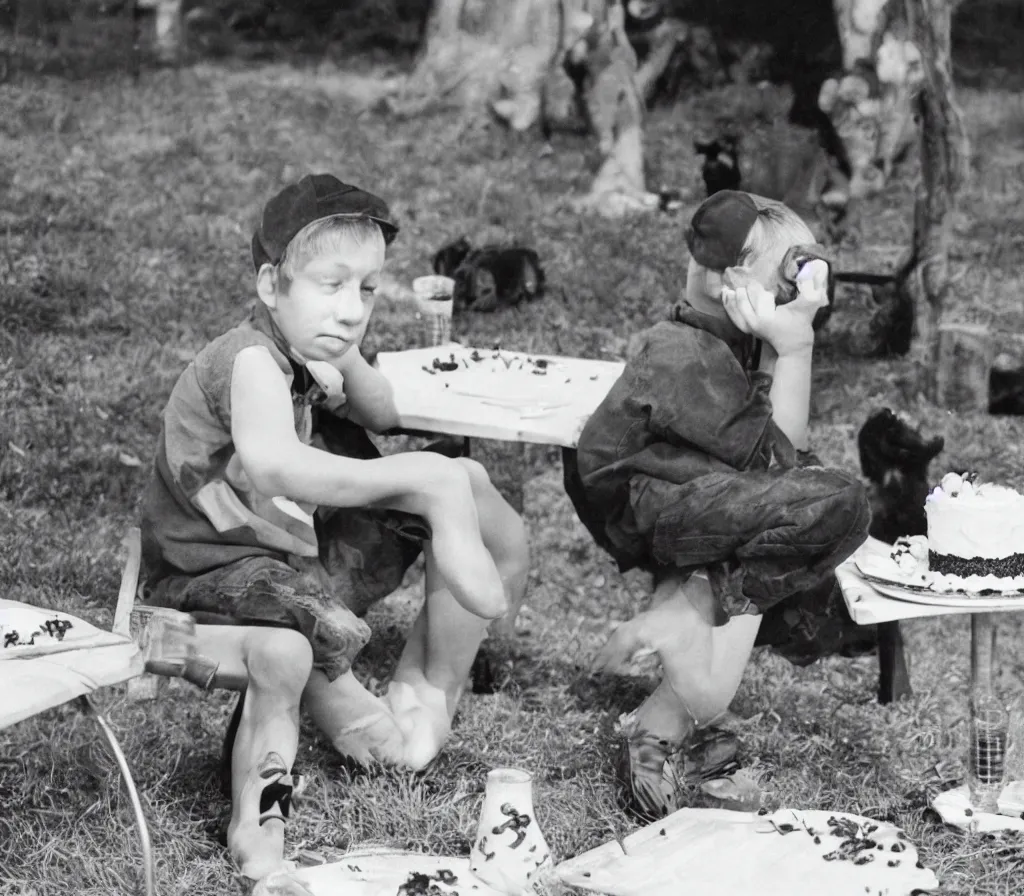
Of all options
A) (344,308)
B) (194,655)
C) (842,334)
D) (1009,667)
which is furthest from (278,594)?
(842,334)

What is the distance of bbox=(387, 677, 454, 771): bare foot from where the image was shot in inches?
159

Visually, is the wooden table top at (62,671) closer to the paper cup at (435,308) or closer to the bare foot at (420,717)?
the bare foot at (420,717)

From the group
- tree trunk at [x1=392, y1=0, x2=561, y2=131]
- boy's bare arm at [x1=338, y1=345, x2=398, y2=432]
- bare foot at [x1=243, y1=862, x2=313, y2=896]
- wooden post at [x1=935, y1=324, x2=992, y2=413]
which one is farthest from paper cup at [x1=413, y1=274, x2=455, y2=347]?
tree trunk at [x1=392, y1=0, x2=561, y2=131]

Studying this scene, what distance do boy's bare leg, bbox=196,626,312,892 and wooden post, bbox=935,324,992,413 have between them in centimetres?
381

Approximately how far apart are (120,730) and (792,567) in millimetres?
1642

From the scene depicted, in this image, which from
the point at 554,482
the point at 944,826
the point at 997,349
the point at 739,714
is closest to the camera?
the point at 944,826

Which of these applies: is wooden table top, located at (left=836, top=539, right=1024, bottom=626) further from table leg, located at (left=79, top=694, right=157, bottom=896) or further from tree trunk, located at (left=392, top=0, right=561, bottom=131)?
tree trunk, located at (left=392, top=0, right=561, bottom=131)

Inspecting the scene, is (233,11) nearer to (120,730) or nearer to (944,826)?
(120,730)

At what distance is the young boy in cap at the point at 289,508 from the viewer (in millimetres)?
3541

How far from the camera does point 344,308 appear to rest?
3.68 m

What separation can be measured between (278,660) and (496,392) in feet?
3.98

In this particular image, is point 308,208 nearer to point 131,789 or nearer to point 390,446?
point 131,789

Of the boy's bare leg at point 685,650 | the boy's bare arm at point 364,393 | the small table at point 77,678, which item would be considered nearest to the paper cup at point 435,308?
the boy's bare arm at point 364,393

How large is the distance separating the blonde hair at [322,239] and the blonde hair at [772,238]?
807 mm
